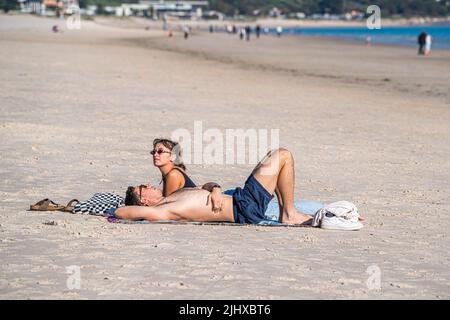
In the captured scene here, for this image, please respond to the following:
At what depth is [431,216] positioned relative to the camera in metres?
9.88

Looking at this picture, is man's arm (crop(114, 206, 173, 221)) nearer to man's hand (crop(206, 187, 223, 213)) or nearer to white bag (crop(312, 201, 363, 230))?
man's hand (crop(206, 187, 223, 213))

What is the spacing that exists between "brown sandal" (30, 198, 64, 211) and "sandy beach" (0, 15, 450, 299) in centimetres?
6

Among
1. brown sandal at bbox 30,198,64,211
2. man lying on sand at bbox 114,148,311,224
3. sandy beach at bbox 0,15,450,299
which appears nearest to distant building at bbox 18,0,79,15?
sandy beach at bbox 0,15,450,299

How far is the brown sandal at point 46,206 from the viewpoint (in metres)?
9.47

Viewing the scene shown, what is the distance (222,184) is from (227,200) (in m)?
2.53

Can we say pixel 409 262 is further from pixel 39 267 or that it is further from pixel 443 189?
pixel 443 189

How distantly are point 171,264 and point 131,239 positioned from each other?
915mm

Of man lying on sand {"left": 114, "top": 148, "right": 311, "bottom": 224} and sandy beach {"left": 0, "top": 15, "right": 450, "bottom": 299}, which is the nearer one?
sandy beach {"left": 0, "top": 15, "right": 450, "bottom": 299}

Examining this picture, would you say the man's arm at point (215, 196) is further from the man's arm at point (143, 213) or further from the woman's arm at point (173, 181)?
the man's arm at point (143, 213)

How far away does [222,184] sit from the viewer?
1154cm

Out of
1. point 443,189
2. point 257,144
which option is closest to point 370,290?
point 443,189

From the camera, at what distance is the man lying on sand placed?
888cm

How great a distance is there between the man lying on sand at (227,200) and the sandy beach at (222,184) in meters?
0.13

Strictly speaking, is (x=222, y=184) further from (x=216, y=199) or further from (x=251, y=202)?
(x=216, y=199)
